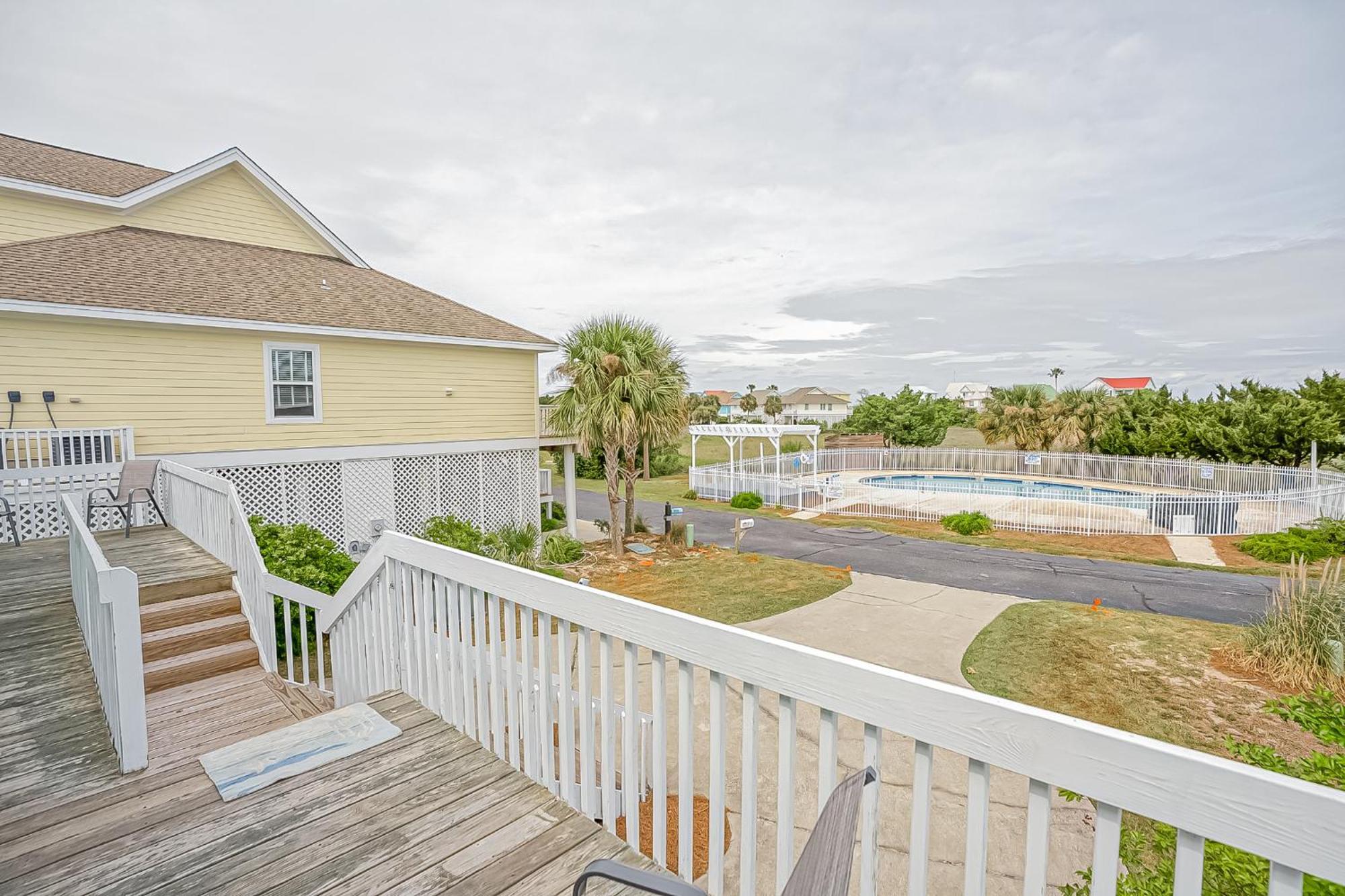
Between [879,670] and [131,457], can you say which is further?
[131,457]

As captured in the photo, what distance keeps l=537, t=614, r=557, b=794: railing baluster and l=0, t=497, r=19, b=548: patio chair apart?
8.71 meters

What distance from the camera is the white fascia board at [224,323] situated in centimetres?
872

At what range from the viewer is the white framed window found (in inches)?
443

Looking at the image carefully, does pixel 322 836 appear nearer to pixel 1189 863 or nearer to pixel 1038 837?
pixel 1038 837

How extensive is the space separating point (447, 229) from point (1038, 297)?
172 feet

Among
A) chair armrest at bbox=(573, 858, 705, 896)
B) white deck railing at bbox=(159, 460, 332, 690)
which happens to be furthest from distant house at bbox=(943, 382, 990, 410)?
chair armrest at bbox=(573, 858, 705, 896)

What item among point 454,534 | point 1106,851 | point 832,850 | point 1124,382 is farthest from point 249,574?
point 1124,382

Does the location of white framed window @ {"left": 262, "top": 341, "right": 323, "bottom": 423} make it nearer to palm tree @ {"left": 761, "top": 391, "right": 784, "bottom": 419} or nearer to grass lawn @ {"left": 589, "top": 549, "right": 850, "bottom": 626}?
grass lawn @ {"left": 589, "top": 549, "right": 850, "bottom": 626}

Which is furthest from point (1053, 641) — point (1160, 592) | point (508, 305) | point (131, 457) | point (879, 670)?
point (508, 305)

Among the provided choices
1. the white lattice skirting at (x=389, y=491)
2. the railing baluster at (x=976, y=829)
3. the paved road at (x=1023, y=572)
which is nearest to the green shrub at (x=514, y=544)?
the white lattice skirting at (x=389, y=491)

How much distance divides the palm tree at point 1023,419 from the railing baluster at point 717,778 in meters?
33.8

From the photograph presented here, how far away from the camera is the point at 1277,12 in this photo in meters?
7.71

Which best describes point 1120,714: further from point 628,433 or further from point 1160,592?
point 628,433

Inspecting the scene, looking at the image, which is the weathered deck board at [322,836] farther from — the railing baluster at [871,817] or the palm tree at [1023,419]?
the palm tree at [1023,419]
